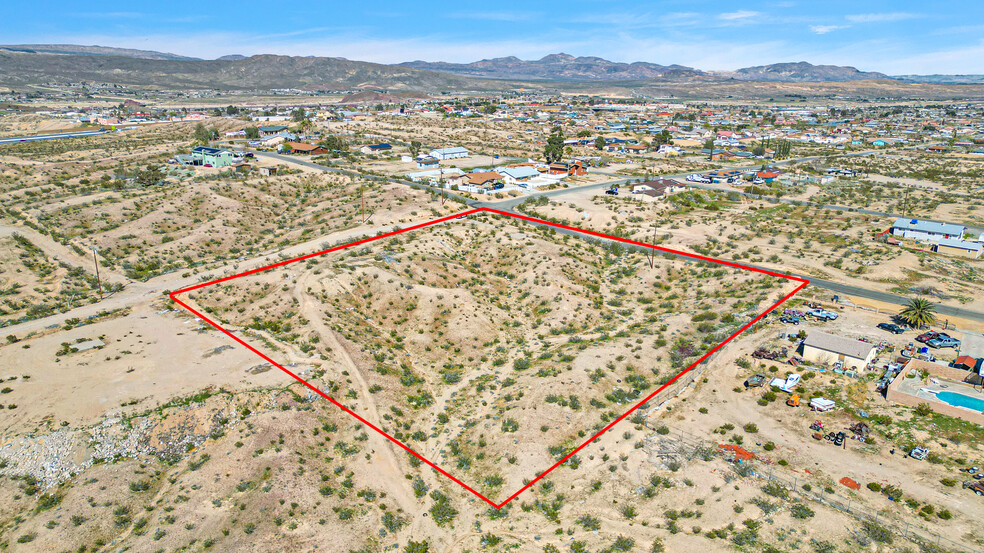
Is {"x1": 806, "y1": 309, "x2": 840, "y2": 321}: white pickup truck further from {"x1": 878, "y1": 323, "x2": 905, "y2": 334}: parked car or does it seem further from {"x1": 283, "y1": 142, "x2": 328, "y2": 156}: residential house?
{"x1": 283, "y1": 142, "x2": 328, "y2": 156}: residential house

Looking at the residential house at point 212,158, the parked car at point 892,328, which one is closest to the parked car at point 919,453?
the parked car at point 892,328

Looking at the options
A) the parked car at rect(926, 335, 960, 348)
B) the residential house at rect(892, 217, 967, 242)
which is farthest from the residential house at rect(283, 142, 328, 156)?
the parked car at rect(926, 335, 960, 348)

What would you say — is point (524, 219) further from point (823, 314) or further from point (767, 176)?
point (767, 176)

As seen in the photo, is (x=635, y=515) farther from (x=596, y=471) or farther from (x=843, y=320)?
(x=843, y=320)

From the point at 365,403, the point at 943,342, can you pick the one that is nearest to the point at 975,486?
the point at 943,342

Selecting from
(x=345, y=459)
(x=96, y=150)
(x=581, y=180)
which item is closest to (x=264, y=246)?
(x=345, y=459)

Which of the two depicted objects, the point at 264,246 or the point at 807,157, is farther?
the point at 807,157

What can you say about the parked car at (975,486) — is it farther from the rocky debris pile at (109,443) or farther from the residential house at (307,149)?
the residential house at (307,149)

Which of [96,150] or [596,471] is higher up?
[96,150]
